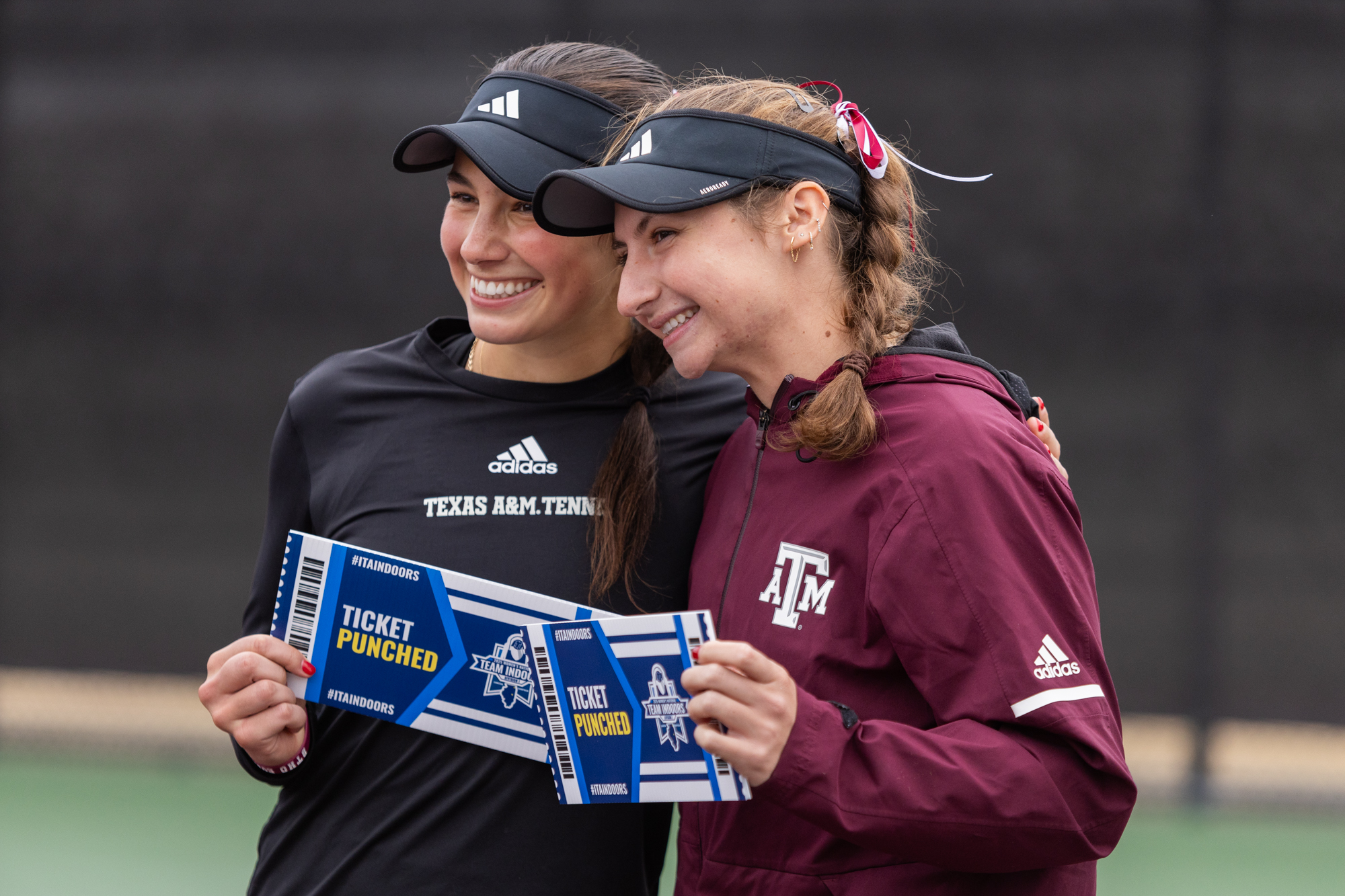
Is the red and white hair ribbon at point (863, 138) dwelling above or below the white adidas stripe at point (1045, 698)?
above

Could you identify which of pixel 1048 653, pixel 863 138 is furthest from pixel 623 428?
pixel 1048 653

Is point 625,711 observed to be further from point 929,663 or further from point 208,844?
point 208,844

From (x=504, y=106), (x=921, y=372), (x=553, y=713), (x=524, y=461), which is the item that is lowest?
(x=553, y=713)

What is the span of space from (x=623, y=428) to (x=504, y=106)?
44cm

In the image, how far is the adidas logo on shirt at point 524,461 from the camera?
1.47m

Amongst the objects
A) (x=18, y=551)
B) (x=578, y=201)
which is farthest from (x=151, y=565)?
(x=578, y=201)

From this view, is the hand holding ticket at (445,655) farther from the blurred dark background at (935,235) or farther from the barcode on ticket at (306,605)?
the blurred dark background at (935,235)

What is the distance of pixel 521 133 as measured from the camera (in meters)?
1.45

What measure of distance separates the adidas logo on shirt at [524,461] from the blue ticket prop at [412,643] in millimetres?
203

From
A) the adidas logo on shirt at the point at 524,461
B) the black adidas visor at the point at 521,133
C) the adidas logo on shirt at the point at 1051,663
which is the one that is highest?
the black adidas visor at the point at 521,133

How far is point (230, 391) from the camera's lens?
354cm

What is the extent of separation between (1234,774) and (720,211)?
2.73 meters

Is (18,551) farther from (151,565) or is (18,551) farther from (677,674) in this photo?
(677,674)

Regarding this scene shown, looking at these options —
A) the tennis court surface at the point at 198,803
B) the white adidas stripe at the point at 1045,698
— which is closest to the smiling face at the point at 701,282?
the white adidas stripe at the point at 1045,698
